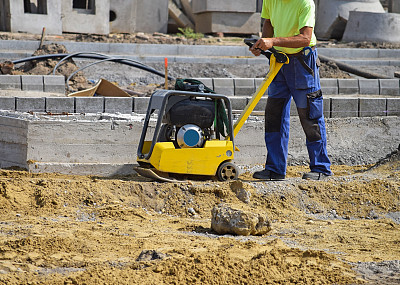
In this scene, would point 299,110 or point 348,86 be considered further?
point 348,86

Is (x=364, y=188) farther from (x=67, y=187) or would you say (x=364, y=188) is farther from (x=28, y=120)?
(x=28, y=120)

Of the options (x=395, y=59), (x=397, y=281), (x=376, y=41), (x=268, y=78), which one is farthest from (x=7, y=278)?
(x=376, y=41)

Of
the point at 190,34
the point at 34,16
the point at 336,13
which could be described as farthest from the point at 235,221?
the point at 336,13

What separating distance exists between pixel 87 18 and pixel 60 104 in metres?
8.09

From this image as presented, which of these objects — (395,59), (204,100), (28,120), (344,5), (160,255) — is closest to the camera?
(160,255)

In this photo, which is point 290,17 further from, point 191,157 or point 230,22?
point 230,22

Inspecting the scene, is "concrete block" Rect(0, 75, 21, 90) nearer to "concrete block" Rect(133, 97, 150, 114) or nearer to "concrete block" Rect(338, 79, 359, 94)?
"concrete block" Rect(133, 97, 150, 114)

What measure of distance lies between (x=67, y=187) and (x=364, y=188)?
2.54 meters

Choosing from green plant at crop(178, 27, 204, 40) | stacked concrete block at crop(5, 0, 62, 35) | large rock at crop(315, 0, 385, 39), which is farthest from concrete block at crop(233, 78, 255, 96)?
large rock at crop(315, 0, 385, 39)

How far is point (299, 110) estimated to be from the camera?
17.4 ft

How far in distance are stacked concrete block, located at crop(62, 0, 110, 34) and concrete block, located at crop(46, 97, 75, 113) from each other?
7.87 metres

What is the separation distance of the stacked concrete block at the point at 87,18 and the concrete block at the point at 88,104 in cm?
781

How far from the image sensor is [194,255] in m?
3.48

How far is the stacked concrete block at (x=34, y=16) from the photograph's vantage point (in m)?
Result: 13.2
